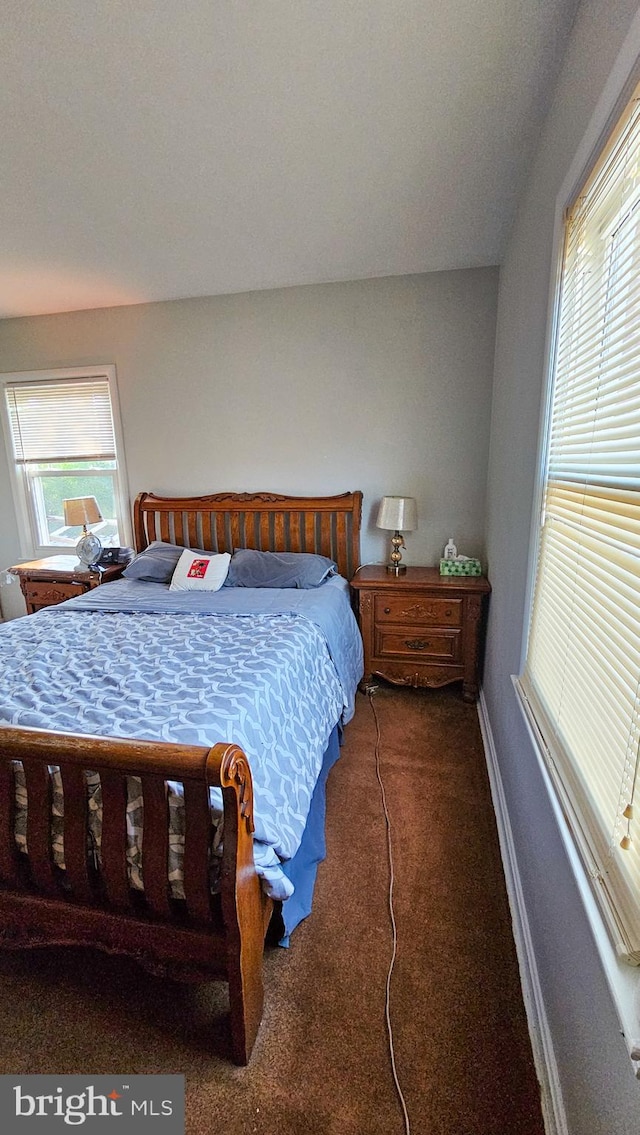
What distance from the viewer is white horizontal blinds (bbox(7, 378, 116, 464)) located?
11.4 feet

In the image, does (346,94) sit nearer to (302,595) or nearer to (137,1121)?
(302,595)

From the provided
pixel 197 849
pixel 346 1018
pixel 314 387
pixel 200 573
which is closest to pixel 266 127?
pixel 314 387

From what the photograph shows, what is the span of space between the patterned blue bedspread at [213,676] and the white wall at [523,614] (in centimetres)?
65

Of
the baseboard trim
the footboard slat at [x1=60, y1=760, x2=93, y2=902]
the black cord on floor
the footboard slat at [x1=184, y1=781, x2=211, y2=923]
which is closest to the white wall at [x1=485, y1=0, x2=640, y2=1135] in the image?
the baseboard trim

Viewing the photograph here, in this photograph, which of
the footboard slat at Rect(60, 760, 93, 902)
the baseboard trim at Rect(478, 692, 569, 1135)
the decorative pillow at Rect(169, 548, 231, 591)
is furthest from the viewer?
the decorative pillow at Rect(169, 548, 231, 591)

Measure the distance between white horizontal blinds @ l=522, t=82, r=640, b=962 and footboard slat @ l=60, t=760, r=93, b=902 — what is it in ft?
3.57

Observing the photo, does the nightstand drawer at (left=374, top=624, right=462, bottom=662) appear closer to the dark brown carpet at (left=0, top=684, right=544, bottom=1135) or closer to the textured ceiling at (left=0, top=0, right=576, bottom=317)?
the dark brown carpet at (left=0, top=684, right=544, bottom=1135)

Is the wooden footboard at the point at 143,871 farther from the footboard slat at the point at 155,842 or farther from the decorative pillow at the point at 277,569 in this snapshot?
the decorative pillow at the point at 277,569

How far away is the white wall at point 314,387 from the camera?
2.88 m

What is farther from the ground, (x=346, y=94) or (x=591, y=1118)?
(x=346, y=94)

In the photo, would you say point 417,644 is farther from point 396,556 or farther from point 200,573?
point 200,573

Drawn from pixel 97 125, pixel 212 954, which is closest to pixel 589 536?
pixel 212 954

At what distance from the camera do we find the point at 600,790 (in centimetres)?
90

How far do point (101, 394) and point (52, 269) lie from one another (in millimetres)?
904
